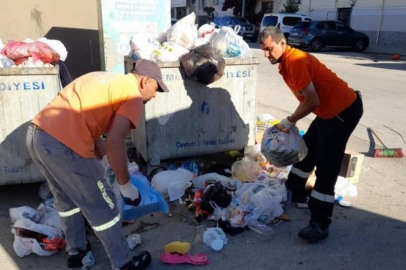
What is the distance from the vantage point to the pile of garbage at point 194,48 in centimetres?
411

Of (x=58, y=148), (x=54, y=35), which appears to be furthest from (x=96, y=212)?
(x=54, y=35)

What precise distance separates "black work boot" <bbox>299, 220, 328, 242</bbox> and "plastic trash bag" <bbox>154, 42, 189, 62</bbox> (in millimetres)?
2184

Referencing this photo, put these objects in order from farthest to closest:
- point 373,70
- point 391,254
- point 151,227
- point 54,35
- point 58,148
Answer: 1. point 373,70
2. point 54,35
3. point 151,227
4. point 391,254
5. point 58,148

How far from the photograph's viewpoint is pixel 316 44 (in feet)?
67.6

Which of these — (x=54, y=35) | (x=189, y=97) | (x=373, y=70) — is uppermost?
(x=54, y=35)

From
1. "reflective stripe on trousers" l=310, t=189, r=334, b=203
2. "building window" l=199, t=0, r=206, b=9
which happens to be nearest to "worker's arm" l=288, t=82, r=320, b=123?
"reflective stripe on trousers" l=310, t=189, r=334, b=203

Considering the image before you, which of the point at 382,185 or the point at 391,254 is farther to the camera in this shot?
the point at 382,185

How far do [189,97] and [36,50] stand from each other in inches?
62.9

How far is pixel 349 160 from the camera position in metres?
4.32

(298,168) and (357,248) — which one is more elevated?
(298,168)

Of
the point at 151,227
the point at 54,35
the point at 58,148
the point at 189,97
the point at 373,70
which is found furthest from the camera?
the point at 373,70

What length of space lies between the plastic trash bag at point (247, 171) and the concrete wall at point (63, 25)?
3.93m

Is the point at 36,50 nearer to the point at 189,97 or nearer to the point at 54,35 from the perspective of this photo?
the point at 189,97

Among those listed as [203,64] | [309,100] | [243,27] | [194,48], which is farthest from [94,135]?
[243,27]
